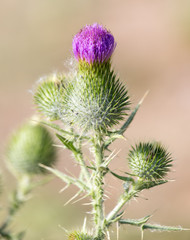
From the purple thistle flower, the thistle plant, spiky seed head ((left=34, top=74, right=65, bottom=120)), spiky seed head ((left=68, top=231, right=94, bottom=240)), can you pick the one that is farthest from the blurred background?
the purple thistle flower

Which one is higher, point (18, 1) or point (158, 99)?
point (18, 1)

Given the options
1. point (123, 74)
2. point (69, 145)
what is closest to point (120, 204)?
point (69, 145)

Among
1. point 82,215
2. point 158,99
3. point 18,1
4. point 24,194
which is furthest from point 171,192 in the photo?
point 18,1

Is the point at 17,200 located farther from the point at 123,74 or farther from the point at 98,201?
the point at 123,74

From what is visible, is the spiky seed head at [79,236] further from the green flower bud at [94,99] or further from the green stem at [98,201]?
the green flower bud at [94,99]

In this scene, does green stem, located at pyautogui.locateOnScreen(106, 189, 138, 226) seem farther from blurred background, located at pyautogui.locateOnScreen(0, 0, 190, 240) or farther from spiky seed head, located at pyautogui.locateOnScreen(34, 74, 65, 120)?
blurred background, located at pyautogui.locateOnScreen(0, 0, 190, 240)

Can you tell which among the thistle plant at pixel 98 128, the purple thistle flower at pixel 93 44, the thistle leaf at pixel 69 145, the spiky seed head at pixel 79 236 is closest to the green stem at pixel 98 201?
the thistle plant at pixel 98 128

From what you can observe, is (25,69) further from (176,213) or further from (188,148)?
(176,213)
